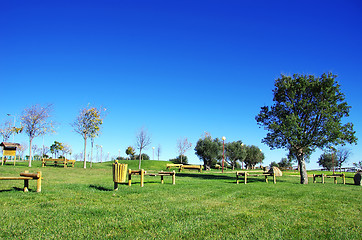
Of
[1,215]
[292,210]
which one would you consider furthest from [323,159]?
[1,215]

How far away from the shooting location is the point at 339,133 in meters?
20.3

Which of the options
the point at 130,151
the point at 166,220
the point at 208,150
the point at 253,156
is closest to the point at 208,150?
the point at 208,150

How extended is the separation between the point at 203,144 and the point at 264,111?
28.4 metres

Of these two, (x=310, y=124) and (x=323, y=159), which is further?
(x=323, y=159)

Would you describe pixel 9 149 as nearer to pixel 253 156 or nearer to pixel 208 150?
pixel 208 150

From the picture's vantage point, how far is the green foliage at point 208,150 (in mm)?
50412

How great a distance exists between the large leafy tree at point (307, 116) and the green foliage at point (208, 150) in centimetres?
2785

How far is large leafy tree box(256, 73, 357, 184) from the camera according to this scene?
20828 millimetres

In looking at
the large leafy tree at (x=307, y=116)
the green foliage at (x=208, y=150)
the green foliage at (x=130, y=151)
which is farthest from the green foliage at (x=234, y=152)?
the large leafy tree at (x=307, y=116)

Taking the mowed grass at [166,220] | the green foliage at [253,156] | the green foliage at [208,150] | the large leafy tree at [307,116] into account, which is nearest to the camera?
the mowed grass at [166,220]

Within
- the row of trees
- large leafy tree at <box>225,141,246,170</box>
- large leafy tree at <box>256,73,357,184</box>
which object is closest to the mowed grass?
large leafy tree at <box>256,73,357,184</box>

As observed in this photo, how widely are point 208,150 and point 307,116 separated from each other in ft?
97.6

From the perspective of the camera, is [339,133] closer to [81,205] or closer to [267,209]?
[267,209]

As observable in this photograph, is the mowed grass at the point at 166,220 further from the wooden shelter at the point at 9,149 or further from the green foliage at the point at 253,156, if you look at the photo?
the green foliage at the point at 253,156
